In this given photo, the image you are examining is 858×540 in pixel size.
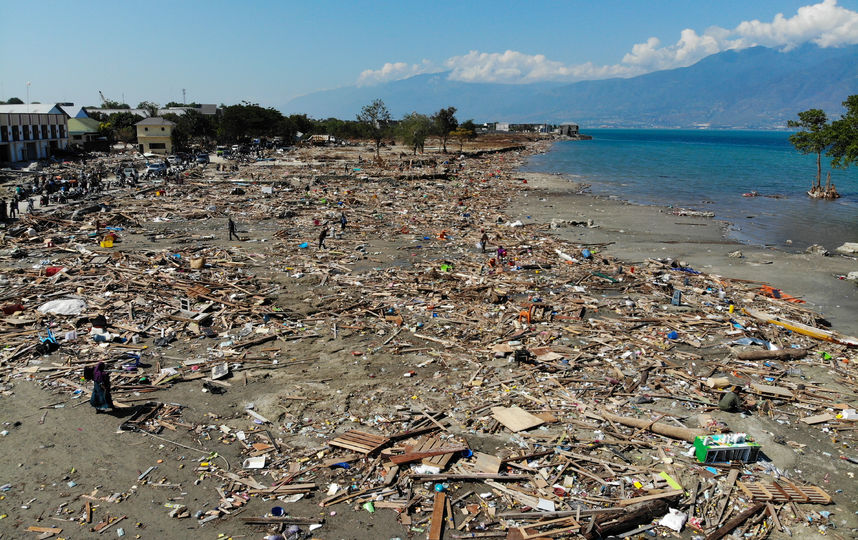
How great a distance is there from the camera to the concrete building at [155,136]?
66.5 meters

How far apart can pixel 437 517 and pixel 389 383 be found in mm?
4021

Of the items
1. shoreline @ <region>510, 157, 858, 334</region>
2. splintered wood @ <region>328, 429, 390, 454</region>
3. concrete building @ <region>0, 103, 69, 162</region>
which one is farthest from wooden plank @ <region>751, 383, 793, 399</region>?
concrete building @ <region>0, 103, 69, 162</region>

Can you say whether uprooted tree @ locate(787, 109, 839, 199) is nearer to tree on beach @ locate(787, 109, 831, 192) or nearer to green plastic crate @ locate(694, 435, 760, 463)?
tree on beach @ locate(787, 109, 831, 192)

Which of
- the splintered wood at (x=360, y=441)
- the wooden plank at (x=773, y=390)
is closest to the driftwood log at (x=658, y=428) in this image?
the wooden plank at (x=773, y=390)

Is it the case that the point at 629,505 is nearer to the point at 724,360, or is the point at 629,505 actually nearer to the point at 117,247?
the point at 724,360

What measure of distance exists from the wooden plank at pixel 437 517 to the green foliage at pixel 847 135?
1592 inches

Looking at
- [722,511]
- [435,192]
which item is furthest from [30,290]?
[435,192]

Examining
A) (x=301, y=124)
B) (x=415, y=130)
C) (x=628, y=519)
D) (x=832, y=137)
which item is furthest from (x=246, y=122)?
(x=628, y=519)

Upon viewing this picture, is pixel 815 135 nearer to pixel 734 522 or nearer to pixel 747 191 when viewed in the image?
pixel 747 191

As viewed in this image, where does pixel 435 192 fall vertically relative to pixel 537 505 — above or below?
above

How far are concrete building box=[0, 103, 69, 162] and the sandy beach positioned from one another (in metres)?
39.5

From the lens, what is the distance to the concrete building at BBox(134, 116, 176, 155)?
66500mm

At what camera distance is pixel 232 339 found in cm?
1278

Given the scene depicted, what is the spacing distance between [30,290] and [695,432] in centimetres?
1693
